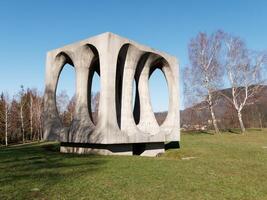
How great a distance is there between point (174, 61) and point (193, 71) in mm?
12690

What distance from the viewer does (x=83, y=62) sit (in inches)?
802

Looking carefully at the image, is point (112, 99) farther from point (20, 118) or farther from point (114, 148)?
point (20, 118)

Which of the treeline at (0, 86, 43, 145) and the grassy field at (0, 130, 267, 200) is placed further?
the treeline at (0, 86, 43, 145)

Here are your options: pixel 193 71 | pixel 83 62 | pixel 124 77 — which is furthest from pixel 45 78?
pixel 193 71

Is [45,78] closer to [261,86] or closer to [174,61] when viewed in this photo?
[174,61]

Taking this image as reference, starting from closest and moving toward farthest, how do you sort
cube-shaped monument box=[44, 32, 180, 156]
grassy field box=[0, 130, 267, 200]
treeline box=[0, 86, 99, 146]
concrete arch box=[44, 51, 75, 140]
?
grassy field box=[0, 130, 267, 200] < cube-shaped monument box=[44, 32, 180, 156] < concrete arch box=[44, 51, 75, 140] < treeline box=[0, 86, 99, 146]

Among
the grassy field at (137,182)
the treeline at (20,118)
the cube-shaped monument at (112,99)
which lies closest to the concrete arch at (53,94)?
the cube-shaped monument at (112,99)

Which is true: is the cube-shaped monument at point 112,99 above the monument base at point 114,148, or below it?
above

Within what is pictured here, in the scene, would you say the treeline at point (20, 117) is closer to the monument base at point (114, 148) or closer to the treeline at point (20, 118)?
the treeline at point (20, 118)

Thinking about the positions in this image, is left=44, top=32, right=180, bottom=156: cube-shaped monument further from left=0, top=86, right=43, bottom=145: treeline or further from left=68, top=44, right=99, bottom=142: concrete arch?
left=0, top=86, right=43, bottom=145: treeline

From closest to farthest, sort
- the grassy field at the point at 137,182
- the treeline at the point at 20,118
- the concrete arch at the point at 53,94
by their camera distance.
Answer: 1. the grassy field at the point at 137,182
2. the concrete arch at the point at 53,94
3. the treeline at the point at 20,118

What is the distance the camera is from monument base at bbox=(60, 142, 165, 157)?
18522mm

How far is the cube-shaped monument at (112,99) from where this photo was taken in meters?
17.9

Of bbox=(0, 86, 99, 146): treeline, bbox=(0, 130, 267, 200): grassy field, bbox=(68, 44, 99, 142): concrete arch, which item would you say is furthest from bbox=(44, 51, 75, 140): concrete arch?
bbox=(0, 86, 99, 146): treeline
